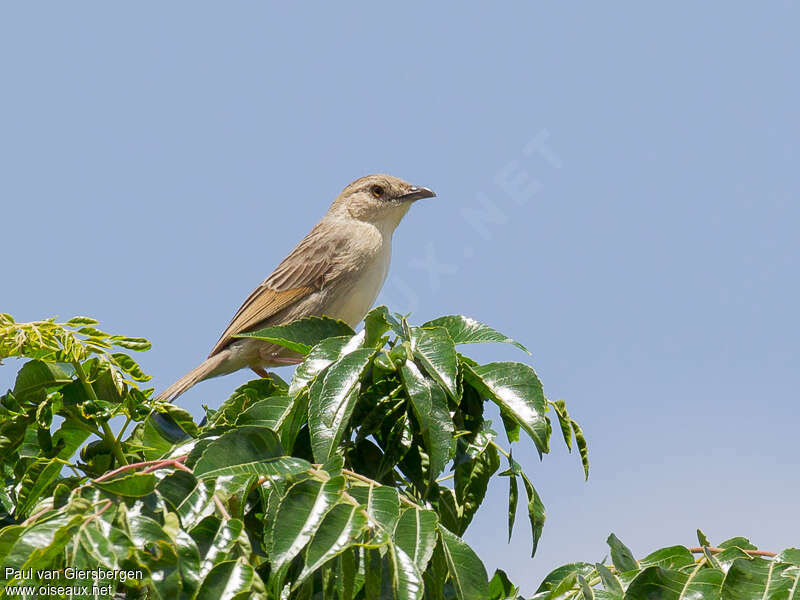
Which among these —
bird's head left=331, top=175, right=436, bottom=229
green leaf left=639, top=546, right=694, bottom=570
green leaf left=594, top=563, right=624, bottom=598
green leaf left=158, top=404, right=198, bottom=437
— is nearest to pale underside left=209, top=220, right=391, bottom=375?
bird's head left=331, top=175, right=436, bottom=229

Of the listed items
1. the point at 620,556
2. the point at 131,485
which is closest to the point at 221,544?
the point at 131,485

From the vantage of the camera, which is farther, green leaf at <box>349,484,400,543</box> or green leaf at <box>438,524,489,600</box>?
green leaf at <box>438,524,489,600</box>

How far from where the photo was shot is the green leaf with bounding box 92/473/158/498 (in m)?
2.31

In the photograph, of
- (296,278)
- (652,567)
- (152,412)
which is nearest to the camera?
(652,567)

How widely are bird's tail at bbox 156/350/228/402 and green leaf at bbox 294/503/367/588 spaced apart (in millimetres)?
4242

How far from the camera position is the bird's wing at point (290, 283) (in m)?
6.71

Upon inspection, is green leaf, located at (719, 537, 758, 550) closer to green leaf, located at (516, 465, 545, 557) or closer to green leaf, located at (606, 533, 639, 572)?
green leaf, located at (606, 533, 639, 572)

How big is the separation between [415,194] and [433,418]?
16.2 feet

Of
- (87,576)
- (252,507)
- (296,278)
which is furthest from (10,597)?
(296,278)

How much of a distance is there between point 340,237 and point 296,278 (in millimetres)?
475

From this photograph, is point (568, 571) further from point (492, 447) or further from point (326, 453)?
point (326, 453)

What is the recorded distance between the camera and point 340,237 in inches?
276

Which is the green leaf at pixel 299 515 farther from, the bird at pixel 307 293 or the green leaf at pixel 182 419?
the bird at pixel 307 293

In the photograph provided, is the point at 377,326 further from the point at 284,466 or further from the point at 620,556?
the point at 620,556
